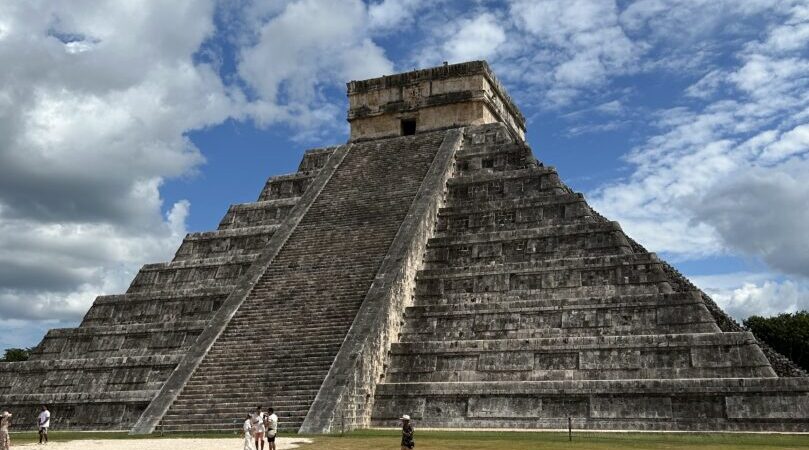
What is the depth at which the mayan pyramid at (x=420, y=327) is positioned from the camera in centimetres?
1501

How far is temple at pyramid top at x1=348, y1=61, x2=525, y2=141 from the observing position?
26.2m

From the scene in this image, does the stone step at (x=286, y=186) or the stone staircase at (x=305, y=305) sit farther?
the stone step at (x=286, y=186)

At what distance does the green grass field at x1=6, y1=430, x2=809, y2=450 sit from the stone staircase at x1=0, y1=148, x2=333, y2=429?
4679 mm

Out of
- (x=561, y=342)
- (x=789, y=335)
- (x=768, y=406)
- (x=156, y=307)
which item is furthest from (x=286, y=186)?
(x=789, y=335)

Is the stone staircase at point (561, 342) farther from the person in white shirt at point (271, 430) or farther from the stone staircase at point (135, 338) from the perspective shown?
the stone staircase at point (135, 338)

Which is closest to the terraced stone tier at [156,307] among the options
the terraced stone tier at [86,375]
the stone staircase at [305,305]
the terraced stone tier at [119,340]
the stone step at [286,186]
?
the terraced stone tier at [119,340]

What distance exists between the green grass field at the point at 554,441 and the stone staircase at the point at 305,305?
1658 millimetres

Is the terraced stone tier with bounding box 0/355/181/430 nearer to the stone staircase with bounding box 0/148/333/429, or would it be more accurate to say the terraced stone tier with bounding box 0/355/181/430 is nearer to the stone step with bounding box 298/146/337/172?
the stone staircase with bounding box 0/148/333/429

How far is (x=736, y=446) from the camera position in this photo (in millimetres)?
11992

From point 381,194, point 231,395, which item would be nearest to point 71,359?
point 231,395

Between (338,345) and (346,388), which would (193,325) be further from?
(346,388)

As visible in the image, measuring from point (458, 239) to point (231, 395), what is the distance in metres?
7.01

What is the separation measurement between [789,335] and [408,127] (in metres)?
23.1

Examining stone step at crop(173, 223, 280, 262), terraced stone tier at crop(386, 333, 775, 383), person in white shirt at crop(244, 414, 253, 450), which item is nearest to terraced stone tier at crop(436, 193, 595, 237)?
terraced stone tier at crop(386, 333, 775, 383)
